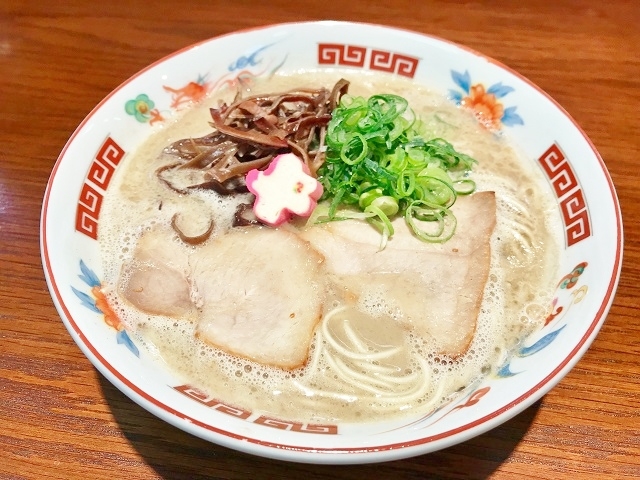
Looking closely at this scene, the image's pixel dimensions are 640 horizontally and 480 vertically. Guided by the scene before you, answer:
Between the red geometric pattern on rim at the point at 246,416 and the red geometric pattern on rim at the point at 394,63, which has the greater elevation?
Answer: the red geometric pattern on rim at the point at 394,63

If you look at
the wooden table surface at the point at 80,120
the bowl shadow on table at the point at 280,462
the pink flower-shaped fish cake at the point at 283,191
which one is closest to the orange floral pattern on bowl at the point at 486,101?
the wooden table surface at the point at 80,120

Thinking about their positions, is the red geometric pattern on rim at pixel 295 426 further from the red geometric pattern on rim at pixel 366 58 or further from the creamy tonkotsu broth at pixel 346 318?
the red geometric pattern on rim at pixel 366 58

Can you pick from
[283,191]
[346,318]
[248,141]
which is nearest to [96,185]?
[248,141]

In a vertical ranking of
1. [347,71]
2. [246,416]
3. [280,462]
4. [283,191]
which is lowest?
[280,462]

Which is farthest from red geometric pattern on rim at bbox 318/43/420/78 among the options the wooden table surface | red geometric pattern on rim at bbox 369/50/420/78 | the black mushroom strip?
the wooden table surface

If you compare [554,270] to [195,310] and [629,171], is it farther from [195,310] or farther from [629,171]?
[195,310]

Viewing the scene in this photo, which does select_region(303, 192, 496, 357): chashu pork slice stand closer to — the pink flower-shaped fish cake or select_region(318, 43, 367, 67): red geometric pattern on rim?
the pink flower-shaped fish cake

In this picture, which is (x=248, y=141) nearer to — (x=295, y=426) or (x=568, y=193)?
(x=295, y=426)
